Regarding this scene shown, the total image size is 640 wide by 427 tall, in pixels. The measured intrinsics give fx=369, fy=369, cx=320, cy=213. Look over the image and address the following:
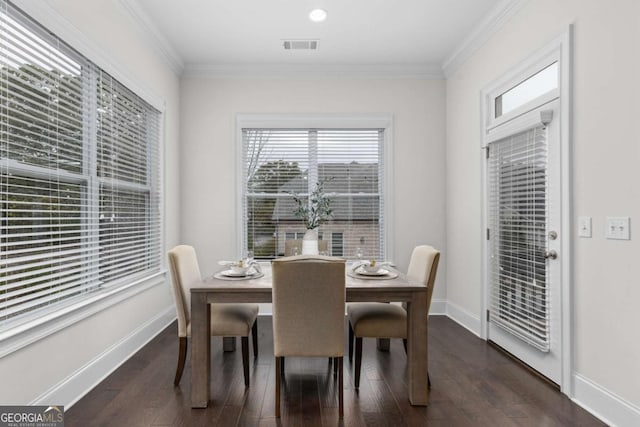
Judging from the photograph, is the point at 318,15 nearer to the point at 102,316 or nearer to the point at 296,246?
the point at 296,246

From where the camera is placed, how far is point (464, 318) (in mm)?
3887

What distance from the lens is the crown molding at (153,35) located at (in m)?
3.00

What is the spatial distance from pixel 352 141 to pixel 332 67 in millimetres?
884

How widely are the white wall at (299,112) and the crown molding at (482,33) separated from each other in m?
0.32

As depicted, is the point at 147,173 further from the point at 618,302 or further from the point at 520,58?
the point at 618,302

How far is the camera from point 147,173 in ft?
11.7

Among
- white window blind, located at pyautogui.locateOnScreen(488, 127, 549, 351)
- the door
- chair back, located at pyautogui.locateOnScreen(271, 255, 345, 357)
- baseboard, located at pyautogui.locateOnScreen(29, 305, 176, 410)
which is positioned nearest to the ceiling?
the door

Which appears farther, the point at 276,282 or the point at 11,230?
the point at 276,282

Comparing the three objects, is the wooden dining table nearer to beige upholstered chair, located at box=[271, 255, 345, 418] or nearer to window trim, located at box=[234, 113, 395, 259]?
beige upholstered chair, located at box=[271, 255, 345, 418]

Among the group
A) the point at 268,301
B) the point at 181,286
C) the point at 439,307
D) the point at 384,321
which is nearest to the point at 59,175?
the point at 181,286

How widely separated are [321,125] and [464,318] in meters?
2.68

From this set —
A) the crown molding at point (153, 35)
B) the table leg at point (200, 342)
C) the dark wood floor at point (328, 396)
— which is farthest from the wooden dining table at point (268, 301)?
the crown molding at point (153, 35)

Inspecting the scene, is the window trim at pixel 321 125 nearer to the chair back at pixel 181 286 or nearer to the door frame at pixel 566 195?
the chair back at pixel 181 286

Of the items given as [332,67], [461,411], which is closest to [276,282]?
[461,411]
